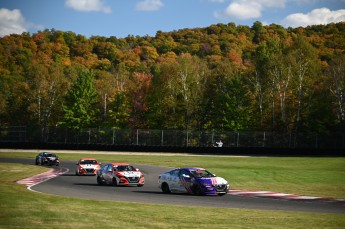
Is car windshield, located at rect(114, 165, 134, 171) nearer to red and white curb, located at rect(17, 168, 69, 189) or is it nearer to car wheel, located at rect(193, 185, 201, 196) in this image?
Answer: red and white curb, located at rect(17, 168, 69, 189)

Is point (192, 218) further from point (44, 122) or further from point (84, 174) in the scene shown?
point (44, 122)

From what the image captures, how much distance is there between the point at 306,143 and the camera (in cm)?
6397

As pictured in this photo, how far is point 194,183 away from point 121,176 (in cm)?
607

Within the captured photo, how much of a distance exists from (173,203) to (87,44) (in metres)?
133

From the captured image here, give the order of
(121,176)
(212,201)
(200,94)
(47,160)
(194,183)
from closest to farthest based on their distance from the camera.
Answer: (212,201)
(194,183)
(121,176)
(47,160)
(200,94)

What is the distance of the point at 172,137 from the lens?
71.8 m

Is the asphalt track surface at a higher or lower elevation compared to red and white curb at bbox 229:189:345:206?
lower

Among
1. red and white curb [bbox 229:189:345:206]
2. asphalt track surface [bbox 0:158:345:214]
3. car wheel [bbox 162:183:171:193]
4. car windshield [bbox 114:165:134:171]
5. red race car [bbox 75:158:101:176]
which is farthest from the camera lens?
red race car [bbox 75:158:101:176]

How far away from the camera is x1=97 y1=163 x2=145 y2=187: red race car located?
2905cm

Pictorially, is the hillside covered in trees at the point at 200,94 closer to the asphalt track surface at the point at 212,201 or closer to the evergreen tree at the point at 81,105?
the evergreen tree at the point at 81,105

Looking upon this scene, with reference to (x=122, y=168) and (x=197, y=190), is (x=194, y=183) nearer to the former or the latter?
(x=197, y=190)

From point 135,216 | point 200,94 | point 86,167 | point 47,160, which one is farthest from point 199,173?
point 200,94

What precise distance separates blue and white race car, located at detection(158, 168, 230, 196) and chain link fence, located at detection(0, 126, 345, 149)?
40.4m

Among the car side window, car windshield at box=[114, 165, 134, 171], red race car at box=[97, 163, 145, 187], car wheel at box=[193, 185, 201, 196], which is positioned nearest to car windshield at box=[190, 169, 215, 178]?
the car side window
